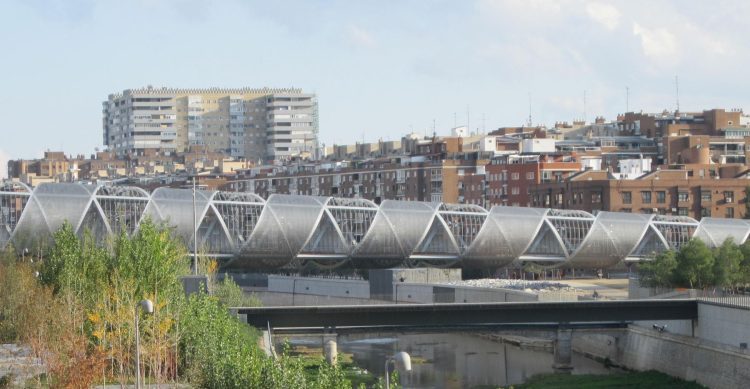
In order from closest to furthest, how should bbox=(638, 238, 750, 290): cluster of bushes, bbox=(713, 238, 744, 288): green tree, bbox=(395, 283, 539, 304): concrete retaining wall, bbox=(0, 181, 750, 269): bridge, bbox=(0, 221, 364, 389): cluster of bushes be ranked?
bbox=(0, 221, 364, 389): cluster of bushes, bbox=(638, 238, 750, 290): cluster of bushes, bbox=(713, 238, 744, 288): green tree, bbox=(395, 283, 539, 304): concrete retaining wall, bbox=(0, 181, 750, 269): bridge

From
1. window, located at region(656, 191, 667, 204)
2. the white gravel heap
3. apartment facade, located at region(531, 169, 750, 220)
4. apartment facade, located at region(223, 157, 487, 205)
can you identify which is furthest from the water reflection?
apartment facade, located at region(223, 157, 487, 205)

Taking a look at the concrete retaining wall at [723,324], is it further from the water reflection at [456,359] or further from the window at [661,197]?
the window at [661,197]

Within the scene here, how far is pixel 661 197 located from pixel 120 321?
291ft

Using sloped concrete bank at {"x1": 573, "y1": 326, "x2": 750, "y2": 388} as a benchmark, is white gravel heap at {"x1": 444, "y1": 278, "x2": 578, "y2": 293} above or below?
above

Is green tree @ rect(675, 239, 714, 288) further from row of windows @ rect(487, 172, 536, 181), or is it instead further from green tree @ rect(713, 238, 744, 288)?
row of windows @ rect(487, 172, 536, 181)

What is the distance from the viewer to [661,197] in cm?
13338

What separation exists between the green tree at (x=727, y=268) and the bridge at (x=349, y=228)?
67.8 feet

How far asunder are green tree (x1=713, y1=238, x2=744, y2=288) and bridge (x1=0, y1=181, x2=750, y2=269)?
2067cm

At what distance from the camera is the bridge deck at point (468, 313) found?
71.8 meters

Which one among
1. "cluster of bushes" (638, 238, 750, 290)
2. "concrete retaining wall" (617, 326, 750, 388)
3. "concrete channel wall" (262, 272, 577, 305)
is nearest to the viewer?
"concrete retaining wall" (617, 326, 750, 388)

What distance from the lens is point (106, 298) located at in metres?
52.2

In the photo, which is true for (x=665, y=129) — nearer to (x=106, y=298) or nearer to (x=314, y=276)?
(x=314, y=276)

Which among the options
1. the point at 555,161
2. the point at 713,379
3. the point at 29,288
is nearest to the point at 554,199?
the point at 555,161

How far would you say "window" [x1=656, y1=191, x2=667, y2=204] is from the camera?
5241 inches
